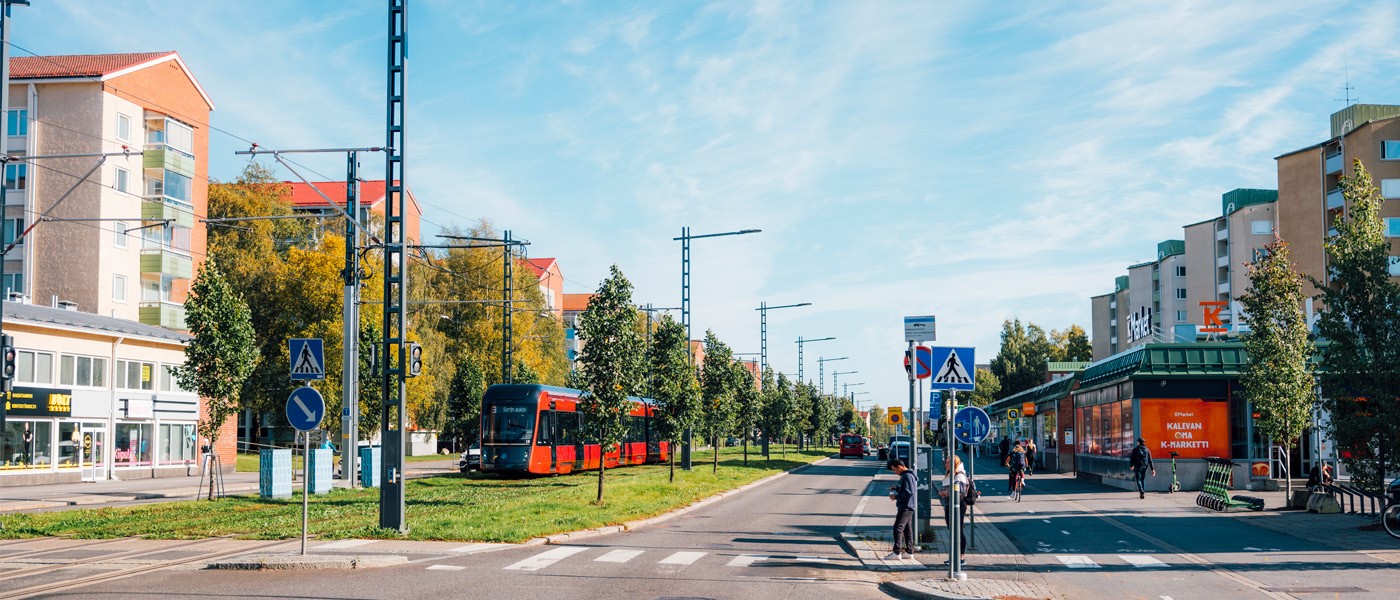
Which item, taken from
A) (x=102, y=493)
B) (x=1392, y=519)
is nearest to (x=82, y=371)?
(x=102, y=493)

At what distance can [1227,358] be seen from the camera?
37.8m

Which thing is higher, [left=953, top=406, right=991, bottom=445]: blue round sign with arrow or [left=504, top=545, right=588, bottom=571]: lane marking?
[left=953, top=406, right=991, bottom=445]: blue round sign with arrow

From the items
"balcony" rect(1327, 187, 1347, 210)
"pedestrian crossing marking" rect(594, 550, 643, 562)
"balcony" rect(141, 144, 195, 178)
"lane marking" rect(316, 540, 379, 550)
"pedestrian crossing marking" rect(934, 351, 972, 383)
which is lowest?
"pedestrian crossing marking" rect(594, 550, 643, 562)

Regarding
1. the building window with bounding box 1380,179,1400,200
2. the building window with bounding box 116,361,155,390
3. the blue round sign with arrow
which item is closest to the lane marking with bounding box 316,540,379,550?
the blue round sign with arrow

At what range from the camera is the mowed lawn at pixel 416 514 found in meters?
19.5

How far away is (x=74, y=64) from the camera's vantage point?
50.9 m

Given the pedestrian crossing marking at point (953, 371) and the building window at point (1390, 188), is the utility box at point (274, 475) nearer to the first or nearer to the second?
the pedestrian crossing marking at point (953, 371)

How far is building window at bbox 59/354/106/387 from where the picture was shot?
42.1 metres

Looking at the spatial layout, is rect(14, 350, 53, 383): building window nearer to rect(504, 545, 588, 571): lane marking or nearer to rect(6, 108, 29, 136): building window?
rect(6, 108, 29, 136): building window

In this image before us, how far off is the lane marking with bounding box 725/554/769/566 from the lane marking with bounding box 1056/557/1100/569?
4.48 metres

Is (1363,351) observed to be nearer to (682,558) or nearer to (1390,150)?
(682,558)

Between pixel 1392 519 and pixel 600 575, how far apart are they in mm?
14435

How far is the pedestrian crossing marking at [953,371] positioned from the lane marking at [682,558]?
4393mm

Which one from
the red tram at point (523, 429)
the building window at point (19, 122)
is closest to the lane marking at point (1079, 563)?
the red tram at point (523, 429)
